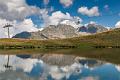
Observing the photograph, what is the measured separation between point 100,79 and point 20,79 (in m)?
12.2

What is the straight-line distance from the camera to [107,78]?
45219 mm

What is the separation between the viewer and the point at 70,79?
43938mm

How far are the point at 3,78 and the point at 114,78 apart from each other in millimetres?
17398

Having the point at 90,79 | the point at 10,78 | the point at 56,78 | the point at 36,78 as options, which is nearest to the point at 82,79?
the point at 90,79

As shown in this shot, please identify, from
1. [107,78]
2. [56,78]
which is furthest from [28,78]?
[107,78]

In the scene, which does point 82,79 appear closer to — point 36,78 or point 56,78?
point 56,78

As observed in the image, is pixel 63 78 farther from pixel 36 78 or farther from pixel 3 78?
pixel 3 78

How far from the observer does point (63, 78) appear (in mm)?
45156

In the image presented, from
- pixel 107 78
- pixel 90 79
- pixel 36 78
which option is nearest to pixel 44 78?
pixel 36 78

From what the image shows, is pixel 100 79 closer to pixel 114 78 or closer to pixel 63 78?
pixel 114 78

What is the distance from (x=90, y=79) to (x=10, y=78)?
12.5m

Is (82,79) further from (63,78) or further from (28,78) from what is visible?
(28,78)

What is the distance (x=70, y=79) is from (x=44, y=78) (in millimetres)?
4182

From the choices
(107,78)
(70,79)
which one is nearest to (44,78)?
(70,79)
